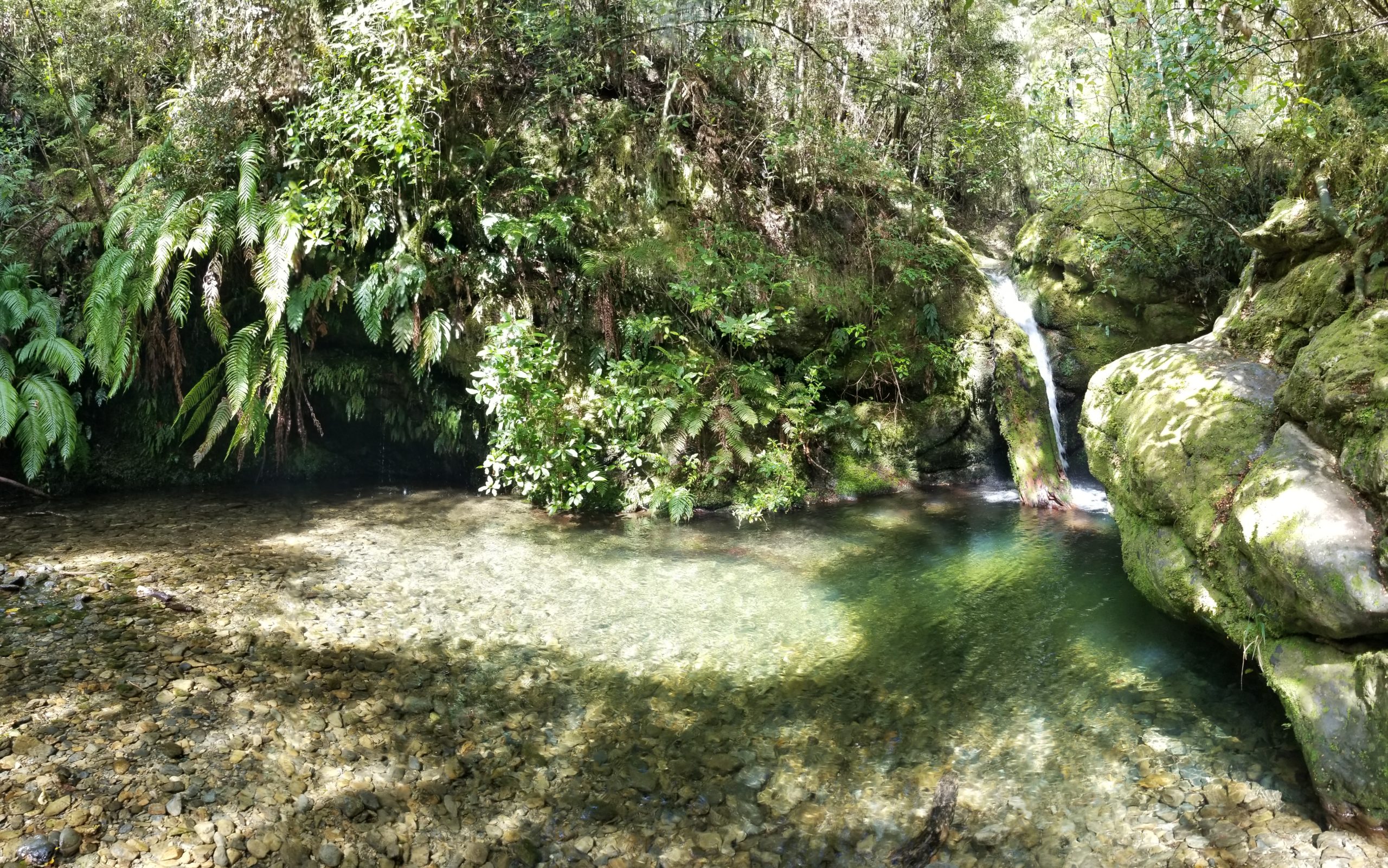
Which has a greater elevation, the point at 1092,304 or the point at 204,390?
the point at 1092,304

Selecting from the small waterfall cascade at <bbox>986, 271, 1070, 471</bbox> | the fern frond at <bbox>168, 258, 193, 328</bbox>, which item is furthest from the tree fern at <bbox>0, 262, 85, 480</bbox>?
the small waterfall cascade at <bbox>986, 271, 1070, 471</bbox>

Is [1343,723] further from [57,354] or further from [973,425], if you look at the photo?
[57,354]

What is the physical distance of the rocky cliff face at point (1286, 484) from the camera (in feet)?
10.4

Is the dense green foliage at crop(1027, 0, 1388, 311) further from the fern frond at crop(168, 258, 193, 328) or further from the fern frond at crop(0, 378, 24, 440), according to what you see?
the fern frond at crop(0, 378, 24, 440)

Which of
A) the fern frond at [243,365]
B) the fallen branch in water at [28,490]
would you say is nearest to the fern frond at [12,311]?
the fallen branch in water at [28,490]

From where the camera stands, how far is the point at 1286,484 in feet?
12.2

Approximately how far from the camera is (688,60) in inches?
372

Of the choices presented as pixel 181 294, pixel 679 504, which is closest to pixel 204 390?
pixel 181 294

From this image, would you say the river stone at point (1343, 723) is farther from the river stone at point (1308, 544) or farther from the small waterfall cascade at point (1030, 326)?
the small waterfall cascade at point (1030, 326)

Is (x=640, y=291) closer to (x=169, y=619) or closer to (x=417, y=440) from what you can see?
(x=417, y=440)

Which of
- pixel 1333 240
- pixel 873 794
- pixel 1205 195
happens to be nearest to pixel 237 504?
pixel 873 794

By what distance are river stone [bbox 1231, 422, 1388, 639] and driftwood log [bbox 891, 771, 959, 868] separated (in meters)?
1.76

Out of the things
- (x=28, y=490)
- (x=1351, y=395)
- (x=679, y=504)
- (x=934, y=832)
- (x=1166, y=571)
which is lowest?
(x=934, y=832)

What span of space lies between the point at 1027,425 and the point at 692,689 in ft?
20.6
